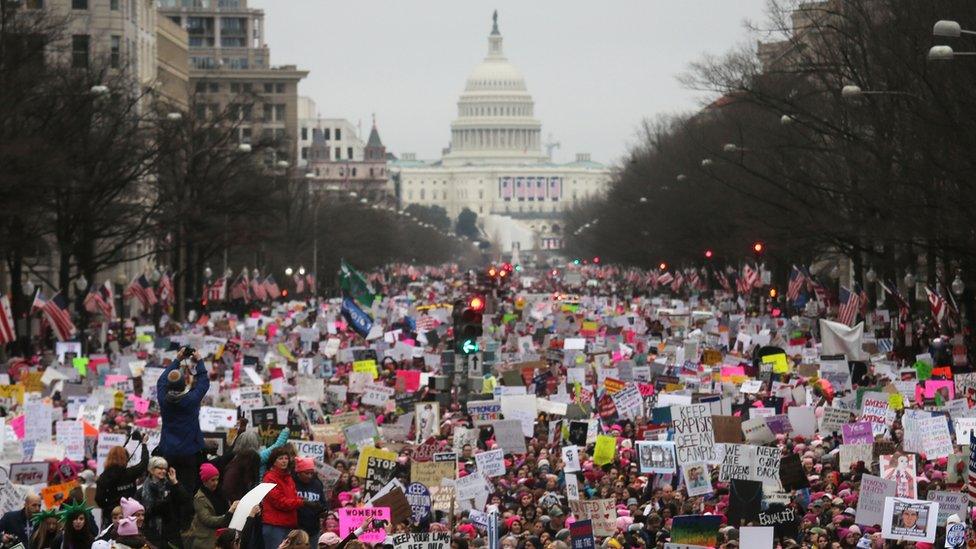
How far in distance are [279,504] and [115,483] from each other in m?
1.75

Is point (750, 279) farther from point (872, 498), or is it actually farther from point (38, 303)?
point (872, 498)

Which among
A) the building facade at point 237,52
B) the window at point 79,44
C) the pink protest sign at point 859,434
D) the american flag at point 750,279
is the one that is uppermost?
the building facade at point 237,52

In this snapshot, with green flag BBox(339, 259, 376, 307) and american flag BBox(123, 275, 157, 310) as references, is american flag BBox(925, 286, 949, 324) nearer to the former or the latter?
green flag BBox(339, 259, 376, 307)

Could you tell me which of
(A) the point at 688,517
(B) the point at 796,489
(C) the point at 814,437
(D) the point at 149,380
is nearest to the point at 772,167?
(D) the point at 149,380

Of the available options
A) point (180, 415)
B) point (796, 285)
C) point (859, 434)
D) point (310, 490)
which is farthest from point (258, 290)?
point (310, 490)

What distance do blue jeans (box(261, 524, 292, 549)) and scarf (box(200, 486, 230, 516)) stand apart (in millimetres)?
270

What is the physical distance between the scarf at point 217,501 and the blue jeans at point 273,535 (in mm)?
270

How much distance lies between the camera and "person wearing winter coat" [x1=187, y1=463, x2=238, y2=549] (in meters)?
15.8

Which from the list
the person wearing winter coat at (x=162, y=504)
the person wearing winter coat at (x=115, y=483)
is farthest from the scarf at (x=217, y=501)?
the person wearing winter coat at (x=115, y=483)

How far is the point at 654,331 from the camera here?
178ft

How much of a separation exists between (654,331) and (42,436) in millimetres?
29928

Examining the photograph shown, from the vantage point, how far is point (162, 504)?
1694cm

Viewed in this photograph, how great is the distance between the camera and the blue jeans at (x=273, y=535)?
53.0ft

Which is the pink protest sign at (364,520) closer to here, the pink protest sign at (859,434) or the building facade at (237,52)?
the pink protest sign at (859,434)
